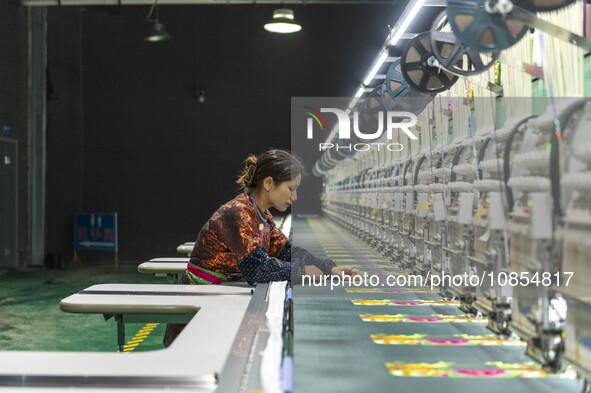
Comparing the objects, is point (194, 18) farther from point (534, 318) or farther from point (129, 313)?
point (534, 318)

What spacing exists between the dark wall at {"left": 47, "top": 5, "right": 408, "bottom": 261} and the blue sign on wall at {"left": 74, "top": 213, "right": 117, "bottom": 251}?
25.0 inches

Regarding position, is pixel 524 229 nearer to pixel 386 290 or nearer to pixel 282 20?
pixel 386 290

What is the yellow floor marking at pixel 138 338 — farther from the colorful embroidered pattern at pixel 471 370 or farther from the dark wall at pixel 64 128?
the dark wall at pixel 64 128

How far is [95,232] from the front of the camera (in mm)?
11648

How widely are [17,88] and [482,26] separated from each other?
1055cm

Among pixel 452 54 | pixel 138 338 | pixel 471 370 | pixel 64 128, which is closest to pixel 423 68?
pixel 452 54

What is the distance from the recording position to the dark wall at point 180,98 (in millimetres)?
12297

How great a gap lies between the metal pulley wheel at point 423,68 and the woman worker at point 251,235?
0.80 meters

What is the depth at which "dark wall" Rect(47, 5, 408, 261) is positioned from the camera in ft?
40.3

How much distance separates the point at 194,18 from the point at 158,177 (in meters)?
3.44

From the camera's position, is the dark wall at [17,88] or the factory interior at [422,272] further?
the dark wall at [17,88]

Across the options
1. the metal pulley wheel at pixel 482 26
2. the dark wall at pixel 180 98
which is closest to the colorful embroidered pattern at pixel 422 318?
the metal pulley wheel at pixel 482 26

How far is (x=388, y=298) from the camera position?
2791 mm

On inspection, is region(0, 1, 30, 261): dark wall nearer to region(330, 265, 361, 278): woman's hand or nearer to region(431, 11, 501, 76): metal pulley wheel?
region(330, 265, 361, 278): woman's hand
